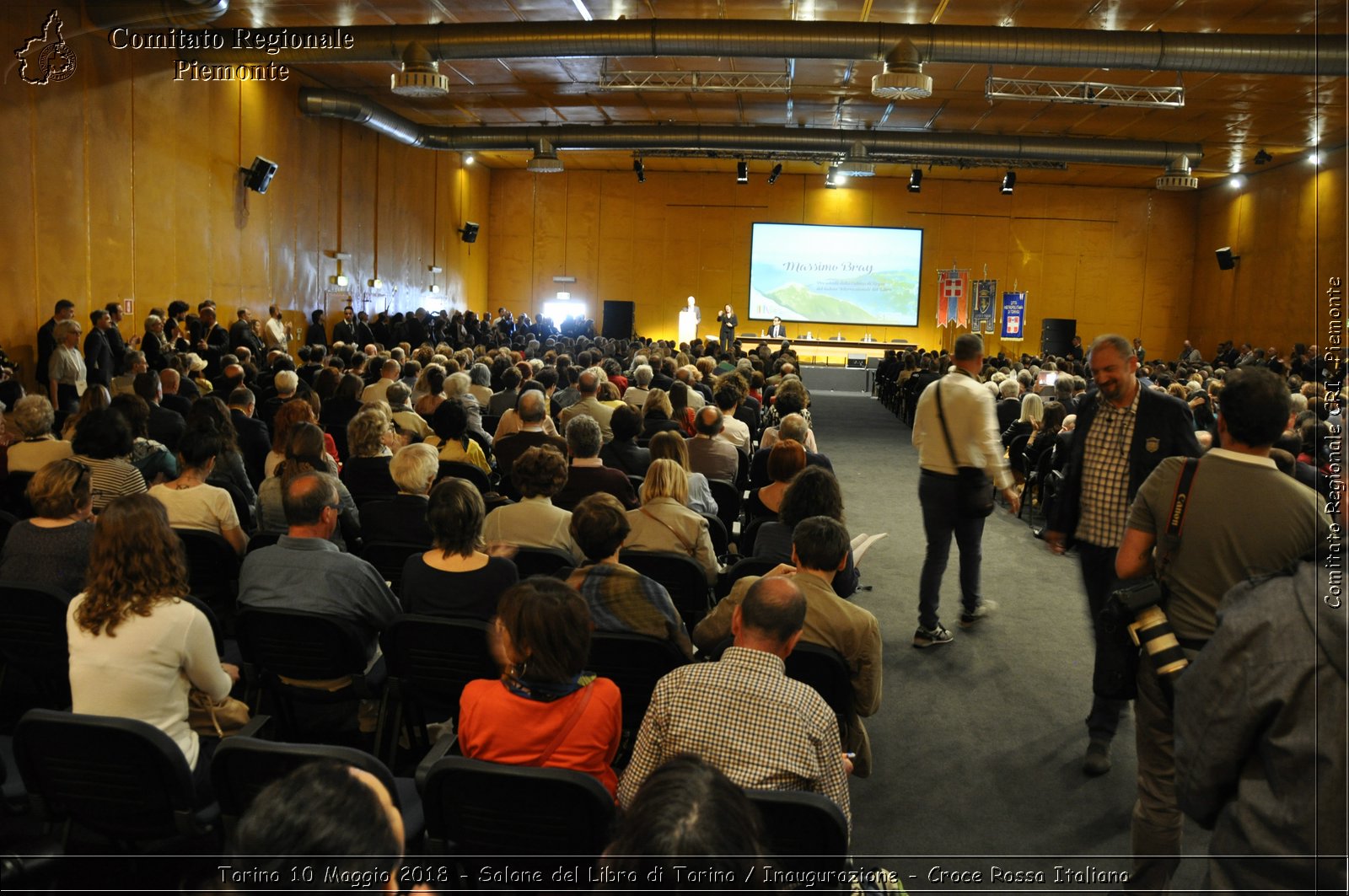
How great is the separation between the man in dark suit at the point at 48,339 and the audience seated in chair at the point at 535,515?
8.08 metres

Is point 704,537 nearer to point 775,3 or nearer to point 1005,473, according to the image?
point 1005,473

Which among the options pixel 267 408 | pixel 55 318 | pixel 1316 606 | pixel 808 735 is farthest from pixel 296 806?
pixel 55 318

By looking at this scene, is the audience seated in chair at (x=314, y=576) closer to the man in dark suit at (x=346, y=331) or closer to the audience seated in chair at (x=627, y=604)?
the audience seated in chair at (x=627, y=604)

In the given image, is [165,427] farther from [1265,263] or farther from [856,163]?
[1265,263]

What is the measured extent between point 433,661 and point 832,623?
4.39ft

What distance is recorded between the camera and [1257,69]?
430 inches

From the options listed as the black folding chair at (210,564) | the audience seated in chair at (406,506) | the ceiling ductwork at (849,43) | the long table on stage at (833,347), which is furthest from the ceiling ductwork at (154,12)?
the long table on stage at (833,347)

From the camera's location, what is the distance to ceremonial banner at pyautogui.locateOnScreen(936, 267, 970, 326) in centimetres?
2509

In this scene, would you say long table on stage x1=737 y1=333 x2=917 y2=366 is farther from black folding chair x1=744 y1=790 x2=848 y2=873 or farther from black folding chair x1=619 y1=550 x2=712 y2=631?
black folding chair x1=744 y1=790 x2=848 y2=873

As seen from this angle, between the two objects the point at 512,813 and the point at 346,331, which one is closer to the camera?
the point at 512,813

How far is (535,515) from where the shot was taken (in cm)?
424

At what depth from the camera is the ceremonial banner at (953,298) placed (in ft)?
82.3

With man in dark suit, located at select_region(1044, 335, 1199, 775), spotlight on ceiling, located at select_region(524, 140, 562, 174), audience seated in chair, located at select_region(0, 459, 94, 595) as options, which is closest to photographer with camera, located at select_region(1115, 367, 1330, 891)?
man in dark suit, located at select_region(1044, 335, 1199, 775)

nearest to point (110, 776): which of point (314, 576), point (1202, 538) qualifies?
point (314, 576)
